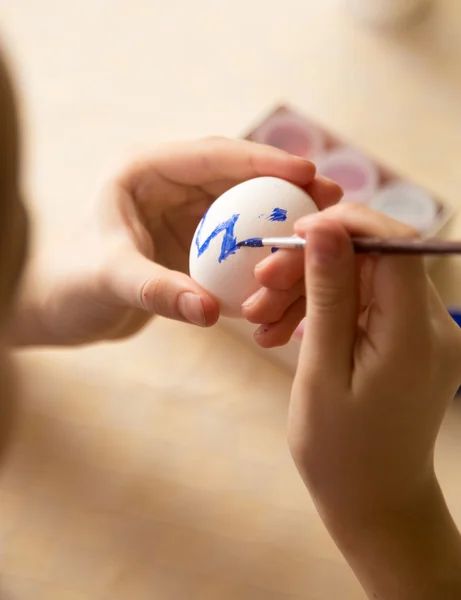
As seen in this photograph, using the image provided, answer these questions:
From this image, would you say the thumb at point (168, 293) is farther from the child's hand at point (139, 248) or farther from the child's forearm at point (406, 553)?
the child's forearm at point (406, 553)

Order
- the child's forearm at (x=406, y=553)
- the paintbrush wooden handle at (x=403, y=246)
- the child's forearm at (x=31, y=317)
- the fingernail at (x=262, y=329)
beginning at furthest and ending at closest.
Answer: the child's forearm at (x=31, y=317), the fingernail at (x=262, y=329), the child's forearm at (x=406, y=553), the paintbrush wooden handle at (x=403, y=246)

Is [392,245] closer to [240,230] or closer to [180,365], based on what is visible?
[240,230]

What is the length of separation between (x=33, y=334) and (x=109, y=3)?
2.21 feet

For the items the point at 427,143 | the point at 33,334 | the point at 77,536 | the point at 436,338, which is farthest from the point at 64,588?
the point at 427,143

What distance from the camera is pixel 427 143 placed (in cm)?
95

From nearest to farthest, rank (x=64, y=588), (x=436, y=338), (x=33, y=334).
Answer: (x=436, y=338)
(x=64, y=588)
(x=33, y=334)

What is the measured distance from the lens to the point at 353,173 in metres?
0.86

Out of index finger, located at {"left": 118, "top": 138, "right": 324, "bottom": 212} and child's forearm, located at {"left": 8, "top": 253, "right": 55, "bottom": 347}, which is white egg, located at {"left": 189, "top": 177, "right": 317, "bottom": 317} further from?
child's forearm, located at {"left": 8, "top": 253, "right": 55, "bottom": 347}

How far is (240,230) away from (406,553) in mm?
309

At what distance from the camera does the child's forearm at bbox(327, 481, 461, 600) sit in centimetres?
53

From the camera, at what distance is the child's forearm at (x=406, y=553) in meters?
0.53

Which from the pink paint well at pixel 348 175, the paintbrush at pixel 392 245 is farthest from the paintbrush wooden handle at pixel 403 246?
the pink paint well at pixel 348 175

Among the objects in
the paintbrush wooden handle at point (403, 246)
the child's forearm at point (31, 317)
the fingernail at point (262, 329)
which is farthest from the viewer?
the child's forearm at point (31, 317)

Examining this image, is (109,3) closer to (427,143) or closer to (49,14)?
(49,14)
